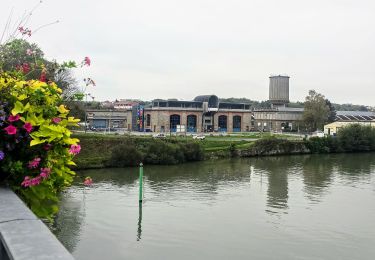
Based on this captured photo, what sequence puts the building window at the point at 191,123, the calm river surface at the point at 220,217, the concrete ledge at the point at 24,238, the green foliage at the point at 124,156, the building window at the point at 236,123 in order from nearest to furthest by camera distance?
the concrete ledge at the point at 24,238 < the calm river surface at the point at 220,217 < the green foliage at the point at 124,156 < the building window at the point at 191,123 < the building window at the point at 236,123

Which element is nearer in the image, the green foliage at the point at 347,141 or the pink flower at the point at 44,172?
the pink flower at the point at 44,172

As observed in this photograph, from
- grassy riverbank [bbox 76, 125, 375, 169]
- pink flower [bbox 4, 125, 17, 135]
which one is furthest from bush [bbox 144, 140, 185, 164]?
pink flower [bbox 4, 125, 17, 135]

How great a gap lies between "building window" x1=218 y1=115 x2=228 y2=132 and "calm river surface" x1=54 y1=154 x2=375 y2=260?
Answer: 166 feet

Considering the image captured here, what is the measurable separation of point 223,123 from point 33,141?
8650cm

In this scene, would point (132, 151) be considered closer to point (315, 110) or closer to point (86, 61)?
point (86, 61)

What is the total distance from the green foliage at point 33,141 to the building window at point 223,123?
85340mm

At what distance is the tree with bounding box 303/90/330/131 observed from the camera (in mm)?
90375

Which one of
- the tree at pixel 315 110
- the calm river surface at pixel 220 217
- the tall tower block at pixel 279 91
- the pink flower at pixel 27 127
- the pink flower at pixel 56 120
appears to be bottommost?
the calm river surface at pixel 220 217

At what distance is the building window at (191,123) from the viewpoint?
86.8 metres

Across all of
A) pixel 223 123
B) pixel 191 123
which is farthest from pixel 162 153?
pixel 223 123

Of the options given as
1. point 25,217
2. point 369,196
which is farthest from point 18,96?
point 369,196

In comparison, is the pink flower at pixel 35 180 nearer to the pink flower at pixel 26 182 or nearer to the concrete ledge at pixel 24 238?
the pink flower at pixel 26 182

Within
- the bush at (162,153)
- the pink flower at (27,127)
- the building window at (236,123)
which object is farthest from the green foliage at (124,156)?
the building window at (236,123)

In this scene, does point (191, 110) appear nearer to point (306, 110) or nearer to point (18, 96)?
point (306, 110)
